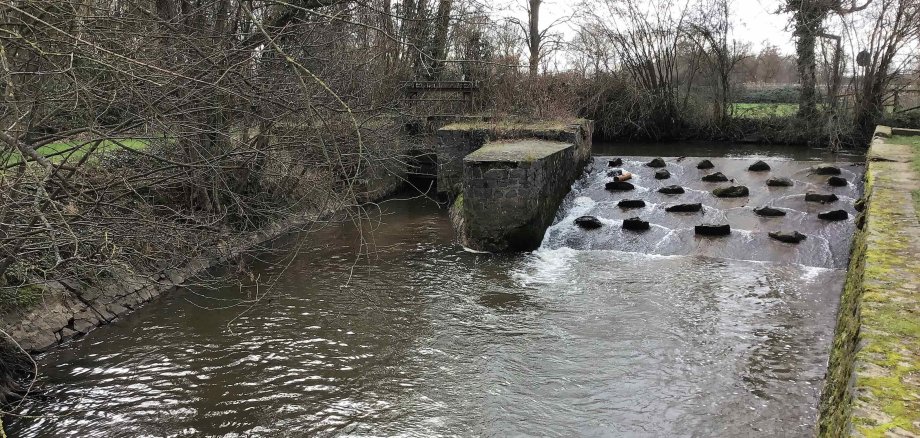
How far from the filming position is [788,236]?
9.13m

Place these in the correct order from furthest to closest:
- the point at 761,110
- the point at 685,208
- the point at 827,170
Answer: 1. the point at 761,110
2. the point at 827,170
3. the point at 685,208

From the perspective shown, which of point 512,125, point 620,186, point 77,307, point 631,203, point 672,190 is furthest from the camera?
point 512,125

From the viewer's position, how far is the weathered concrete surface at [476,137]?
1241 cm

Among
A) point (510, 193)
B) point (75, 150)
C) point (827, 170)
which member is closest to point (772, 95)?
point (827, 170)

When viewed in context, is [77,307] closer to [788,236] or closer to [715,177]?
[788,236]

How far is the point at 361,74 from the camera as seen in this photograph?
1179cm

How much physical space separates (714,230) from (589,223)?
196 centimetres

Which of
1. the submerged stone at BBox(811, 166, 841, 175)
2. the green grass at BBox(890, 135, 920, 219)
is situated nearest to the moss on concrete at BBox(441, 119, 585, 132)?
the submerged stone at BBox(811, 166, 841, 175)

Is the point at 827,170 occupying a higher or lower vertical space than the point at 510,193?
lower

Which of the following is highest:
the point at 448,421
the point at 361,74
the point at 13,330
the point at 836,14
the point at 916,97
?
the point at 836,14

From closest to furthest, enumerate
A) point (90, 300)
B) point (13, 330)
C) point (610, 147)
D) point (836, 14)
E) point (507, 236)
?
1. point (13, 330)
2. point (90, 300)
3. point (507, 236)
4. point (836, 14)
5. point (610, 147)

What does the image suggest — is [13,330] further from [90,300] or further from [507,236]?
[507,236]

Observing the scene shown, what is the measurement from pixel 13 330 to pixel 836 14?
17.8m

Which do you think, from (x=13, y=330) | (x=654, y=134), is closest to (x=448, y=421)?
(x=13, y=330)
